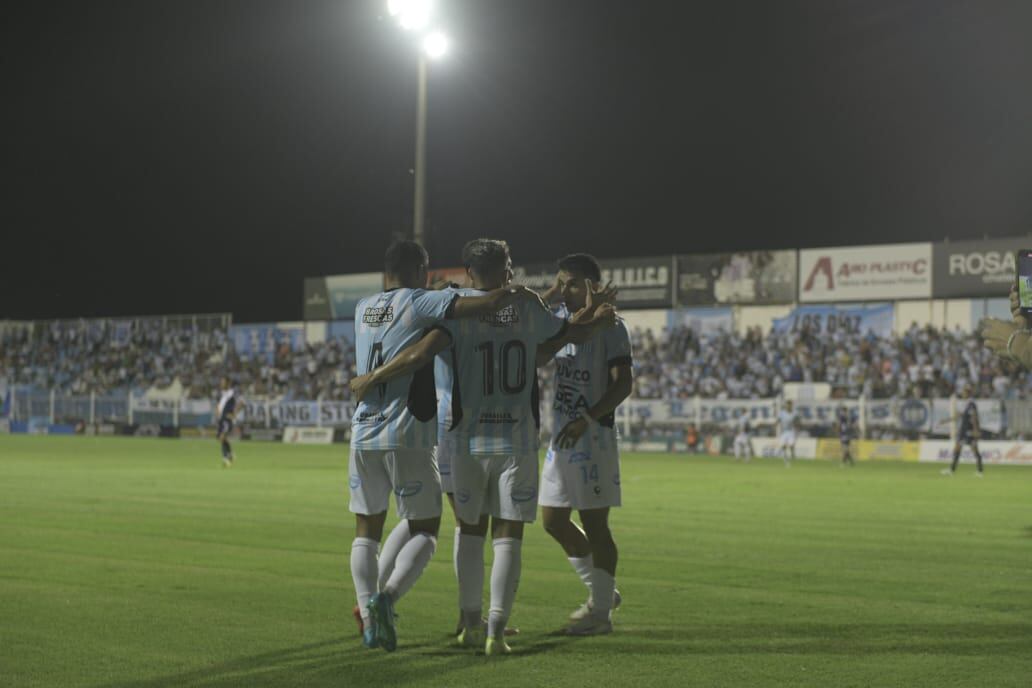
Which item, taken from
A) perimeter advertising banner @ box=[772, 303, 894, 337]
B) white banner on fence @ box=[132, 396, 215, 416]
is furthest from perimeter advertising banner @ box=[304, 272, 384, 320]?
perimeter advertising banner @ box=[772, 303, 894, 337]

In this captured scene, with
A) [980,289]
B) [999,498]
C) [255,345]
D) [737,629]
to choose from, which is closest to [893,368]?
[980,289]

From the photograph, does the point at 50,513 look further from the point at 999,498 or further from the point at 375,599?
Answer: the point at 999,498

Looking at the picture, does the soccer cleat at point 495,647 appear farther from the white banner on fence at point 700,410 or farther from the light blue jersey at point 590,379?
the white banner on fence at point 700,410

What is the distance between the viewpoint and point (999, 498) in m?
21.8

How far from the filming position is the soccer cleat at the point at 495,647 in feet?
24.3

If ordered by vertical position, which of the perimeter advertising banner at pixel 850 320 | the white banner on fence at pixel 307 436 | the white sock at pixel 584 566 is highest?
the perimeter advertising banner at pixel 850 320

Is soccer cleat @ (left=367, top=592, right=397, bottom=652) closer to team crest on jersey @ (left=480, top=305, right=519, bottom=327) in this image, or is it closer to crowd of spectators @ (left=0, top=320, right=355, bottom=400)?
team crest on jersey @ (left=480, top=305, right=519, bottom=327)

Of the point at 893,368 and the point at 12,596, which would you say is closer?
the point at 12,596

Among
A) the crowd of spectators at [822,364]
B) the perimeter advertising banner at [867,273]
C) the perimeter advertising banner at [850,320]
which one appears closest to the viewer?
the crowd of spectators at [822,364]

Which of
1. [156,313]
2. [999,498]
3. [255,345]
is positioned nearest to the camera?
[999,498]

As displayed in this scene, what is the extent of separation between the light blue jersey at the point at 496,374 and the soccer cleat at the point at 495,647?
111 centimetres

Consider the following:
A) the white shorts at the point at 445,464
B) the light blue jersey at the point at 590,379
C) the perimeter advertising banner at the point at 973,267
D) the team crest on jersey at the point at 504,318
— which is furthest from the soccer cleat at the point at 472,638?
the perimeter advertising banner at the point at 973,267

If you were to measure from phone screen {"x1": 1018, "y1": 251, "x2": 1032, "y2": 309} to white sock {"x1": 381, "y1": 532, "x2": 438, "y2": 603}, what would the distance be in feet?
12.2

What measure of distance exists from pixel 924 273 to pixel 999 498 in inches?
1052
